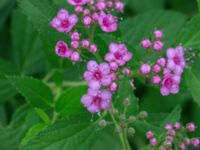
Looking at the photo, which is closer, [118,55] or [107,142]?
[118,55]

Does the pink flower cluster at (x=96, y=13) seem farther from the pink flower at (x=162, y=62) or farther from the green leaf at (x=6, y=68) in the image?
the green leaf at (x=6, y=68)

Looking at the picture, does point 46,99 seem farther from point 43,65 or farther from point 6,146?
point 43,65

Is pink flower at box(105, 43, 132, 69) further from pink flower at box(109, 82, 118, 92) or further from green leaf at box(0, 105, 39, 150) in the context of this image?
green leaf at box(0, 105, 39, 150)

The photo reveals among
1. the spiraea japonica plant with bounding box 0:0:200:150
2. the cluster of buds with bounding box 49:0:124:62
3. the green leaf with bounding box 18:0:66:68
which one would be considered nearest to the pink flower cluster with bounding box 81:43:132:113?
the spiraea japonica plant with bounding box 0:0:200:150

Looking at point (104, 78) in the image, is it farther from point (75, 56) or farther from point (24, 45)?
point (24, 45)

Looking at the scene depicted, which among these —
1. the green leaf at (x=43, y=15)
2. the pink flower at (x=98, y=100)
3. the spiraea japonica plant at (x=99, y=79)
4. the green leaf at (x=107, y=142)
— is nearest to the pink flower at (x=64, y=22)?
the spiraea japonica plant at (x=99, y=79)

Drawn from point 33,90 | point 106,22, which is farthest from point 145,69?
point 33,90
